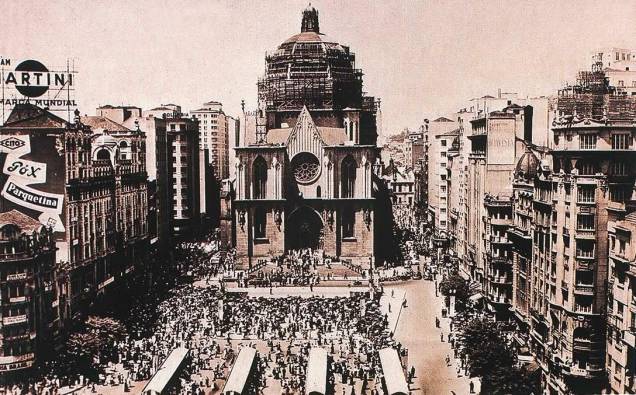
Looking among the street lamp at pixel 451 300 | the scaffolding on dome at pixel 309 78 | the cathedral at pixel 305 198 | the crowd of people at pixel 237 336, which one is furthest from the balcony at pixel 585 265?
the scaffolding on dome at pixel 309 78

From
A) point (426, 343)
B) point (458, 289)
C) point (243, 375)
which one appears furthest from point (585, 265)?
point (458, 289)

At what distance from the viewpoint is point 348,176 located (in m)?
74.5

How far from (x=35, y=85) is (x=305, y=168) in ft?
118

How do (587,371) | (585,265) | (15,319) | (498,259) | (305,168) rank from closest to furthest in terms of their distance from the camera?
(587,371) → (585,265) → (15,319) → (498,259) → (305,168)

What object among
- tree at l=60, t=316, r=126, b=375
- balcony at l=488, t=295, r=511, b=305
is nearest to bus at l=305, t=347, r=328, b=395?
tree at l=60, t=316, r=126, b=375

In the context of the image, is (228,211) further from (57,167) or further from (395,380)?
(395,380)

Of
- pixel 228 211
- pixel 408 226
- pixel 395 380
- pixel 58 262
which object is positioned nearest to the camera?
pixel 395 380

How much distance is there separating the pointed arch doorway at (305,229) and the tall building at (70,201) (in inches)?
702

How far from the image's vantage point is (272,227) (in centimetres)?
7362

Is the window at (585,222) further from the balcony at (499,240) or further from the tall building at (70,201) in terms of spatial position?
the tall building at (70,201)

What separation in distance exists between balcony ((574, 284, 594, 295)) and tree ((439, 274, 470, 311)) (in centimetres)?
1909

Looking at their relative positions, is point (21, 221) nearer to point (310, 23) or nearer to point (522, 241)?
point (522, 241)

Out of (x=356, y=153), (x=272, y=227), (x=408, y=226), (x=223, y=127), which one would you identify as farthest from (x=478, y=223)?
(x=223, y=127)

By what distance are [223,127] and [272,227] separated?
70881 mm
